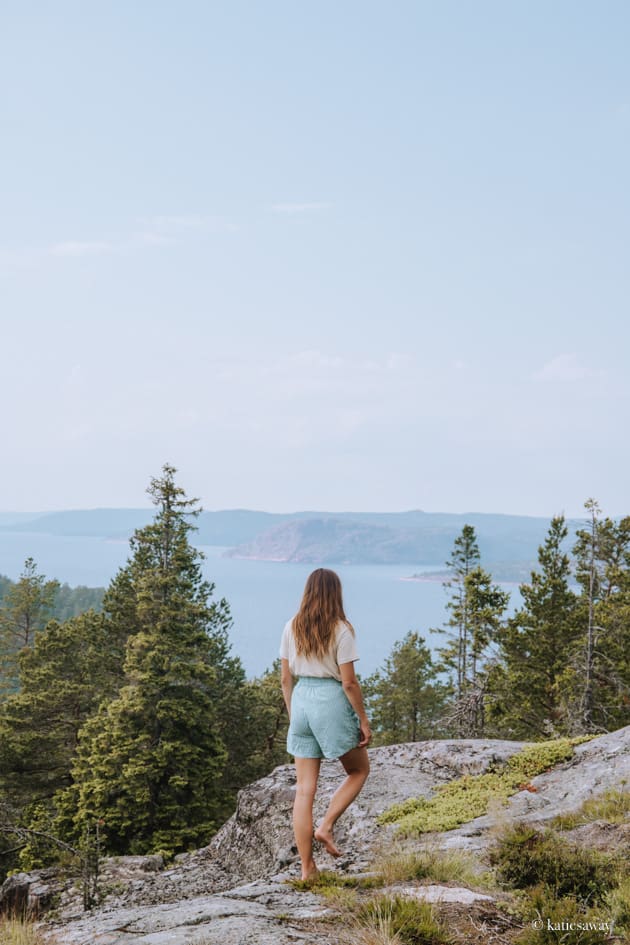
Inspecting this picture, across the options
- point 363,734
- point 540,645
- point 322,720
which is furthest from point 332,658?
point 540,645

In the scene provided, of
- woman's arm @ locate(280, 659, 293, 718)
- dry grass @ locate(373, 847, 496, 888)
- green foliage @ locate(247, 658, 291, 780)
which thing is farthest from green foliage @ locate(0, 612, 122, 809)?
dry grass @ locate(373, 847, 496, 888)

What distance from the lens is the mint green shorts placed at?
17.4 ft

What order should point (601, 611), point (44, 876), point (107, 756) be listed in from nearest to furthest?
1. point (44, 876)
2. point (107, 756)
3. point (601, 611)

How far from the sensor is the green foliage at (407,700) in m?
35.8

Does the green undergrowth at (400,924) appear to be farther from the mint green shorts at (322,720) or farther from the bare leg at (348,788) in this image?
the bare leg at (348,788)

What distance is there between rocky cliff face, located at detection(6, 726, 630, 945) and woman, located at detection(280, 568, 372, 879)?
→ 637 mm

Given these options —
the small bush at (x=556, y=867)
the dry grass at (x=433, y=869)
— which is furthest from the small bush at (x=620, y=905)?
the dry grass at (x=433, y=869)

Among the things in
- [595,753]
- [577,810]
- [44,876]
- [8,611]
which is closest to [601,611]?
[595,753]

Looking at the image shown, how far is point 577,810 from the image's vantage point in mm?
6770

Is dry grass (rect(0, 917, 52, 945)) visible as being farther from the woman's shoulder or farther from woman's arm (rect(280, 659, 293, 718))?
the woman's shoulder

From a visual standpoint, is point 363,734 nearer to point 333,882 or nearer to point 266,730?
point 333,882

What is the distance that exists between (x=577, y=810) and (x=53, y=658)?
74.9 feet

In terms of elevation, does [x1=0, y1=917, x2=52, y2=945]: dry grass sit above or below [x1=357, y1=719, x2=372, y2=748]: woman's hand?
below

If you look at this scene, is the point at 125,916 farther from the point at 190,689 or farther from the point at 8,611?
A: the point at 8,611
